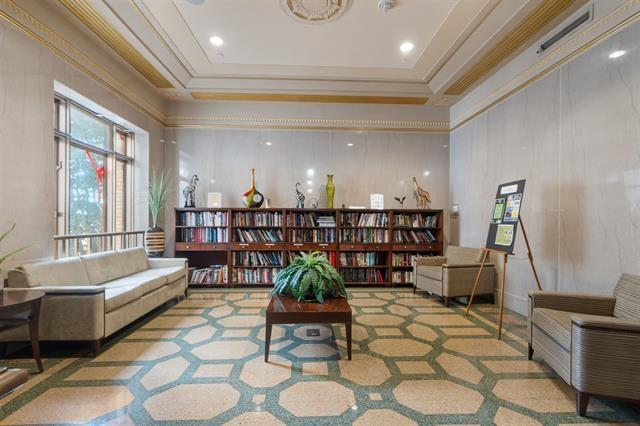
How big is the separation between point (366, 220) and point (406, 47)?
9.26 feet

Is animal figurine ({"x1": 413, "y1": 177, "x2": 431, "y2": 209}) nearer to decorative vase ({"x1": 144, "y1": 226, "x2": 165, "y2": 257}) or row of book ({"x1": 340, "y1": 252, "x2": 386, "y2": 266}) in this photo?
row of book ({"x1": 340, "y1": 252, "x2": 386, "y2": 266})

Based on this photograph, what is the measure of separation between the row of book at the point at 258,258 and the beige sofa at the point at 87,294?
1.46 meters

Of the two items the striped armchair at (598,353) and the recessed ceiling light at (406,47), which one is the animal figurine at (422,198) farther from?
the striped armchair at (598,353)

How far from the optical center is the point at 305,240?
529 cm

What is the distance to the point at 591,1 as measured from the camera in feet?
9.36

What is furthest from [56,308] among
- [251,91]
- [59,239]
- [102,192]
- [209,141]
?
[251,91]

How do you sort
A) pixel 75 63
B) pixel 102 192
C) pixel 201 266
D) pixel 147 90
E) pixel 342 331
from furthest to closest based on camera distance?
1. pixel 201 266
2. pixel 147 90
3. pixel 102 192
4. pixel 75 63
5. pixel 342 331

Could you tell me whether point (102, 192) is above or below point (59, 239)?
above

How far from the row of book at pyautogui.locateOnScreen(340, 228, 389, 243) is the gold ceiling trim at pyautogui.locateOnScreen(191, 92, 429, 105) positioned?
96.6 inches

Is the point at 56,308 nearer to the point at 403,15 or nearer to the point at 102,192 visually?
the point at 102,192

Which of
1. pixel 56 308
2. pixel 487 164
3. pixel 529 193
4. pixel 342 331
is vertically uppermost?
pixel 487 164

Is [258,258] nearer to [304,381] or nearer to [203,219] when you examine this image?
[203,219]

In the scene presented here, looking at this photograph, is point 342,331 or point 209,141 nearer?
point 342,331

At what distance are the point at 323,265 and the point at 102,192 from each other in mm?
3675
